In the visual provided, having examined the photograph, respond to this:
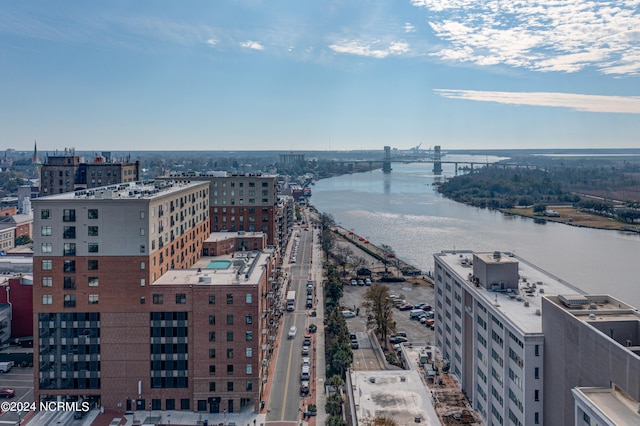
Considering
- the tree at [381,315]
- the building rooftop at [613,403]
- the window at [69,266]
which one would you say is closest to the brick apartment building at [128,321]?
the window at [69,266]

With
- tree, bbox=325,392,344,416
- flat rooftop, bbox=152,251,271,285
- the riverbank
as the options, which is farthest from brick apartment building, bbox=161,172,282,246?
the riverbank

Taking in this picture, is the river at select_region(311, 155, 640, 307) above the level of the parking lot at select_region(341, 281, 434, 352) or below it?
above

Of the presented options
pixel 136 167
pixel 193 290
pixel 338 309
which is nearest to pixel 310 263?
pixel 338 309

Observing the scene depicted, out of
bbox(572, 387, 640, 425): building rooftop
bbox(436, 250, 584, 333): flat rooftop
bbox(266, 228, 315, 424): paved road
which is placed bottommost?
bbox(266, 228, 315, 424): paved road

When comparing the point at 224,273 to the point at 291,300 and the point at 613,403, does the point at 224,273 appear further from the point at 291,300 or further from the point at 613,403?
the point at 613,403

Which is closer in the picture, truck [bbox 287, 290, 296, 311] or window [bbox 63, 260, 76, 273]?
window [bbox 63, 260, 76, 273]

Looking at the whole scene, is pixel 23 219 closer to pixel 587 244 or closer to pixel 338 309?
pixel 338 309

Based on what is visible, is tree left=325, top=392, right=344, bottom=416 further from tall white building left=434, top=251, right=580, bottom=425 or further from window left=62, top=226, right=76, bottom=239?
window left=62, top=226, right=76, bottom=239

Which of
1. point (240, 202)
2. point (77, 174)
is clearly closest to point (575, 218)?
point (240, 202)
